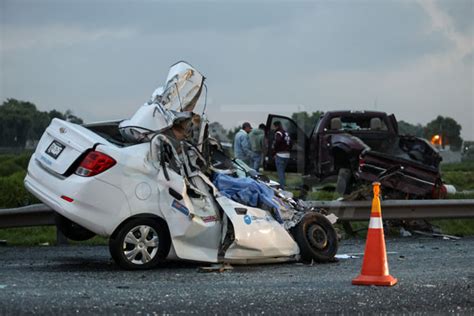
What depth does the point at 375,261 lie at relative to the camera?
6.87 meters

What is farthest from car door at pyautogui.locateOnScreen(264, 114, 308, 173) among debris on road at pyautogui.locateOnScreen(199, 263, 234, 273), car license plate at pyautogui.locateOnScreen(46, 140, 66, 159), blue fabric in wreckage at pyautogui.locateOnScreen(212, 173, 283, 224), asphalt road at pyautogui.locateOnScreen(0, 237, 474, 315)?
car license plate at pyautogui.locateOnScreen(46, 140, 66, 159)

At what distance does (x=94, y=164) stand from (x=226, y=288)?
2.02 m

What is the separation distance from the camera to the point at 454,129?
24.1 meters

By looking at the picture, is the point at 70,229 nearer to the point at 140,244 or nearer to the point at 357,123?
the point at 140,244

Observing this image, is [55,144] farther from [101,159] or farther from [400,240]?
[400,240]

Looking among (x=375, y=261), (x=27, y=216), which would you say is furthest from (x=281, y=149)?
(x=375, y=261)

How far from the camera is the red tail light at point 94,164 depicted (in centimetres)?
764

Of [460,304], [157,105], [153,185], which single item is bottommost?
[460,304]

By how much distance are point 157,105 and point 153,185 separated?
0.93 metres

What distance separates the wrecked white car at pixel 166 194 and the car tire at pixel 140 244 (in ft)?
0.03

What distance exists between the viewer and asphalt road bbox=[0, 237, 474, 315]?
5.52 m

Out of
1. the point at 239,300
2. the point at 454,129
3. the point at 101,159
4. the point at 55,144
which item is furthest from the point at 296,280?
the point at 454,129

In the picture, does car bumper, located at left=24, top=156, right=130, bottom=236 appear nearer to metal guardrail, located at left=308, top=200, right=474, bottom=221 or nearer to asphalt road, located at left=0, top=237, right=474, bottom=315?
asphalt road, located at left=0, top=237, right=474, bottom=315

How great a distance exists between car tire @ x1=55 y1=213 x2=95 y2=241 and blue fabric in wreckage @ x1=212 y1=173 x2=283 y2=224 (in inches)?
59.4
